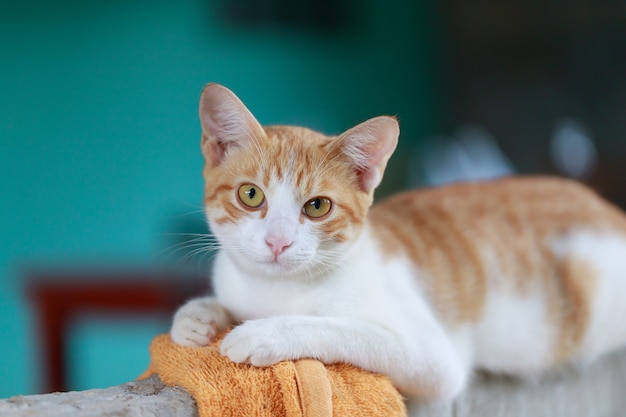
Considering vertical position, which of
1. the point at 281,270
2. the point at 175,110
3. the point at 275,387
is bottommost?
the point at 275,387

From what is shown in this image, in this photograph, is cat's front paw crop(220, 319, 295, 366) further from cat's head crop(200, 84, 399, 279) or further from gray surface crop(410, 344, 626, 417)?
gray surface crop(410, 344, 626, 417)

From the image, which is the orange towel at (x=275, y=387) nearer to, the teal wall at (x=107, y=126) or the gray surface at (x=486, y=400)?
the gray surface at (x=486, y=400)

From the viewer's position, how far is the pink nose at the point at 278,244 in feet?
3.37

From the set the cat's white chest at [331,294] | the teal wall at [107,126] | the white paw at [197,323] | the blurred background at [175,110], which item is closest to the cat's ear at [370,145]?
the cat's white chest at [331,294]

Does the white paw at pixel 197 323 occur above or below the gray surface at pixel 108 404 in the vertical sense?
above

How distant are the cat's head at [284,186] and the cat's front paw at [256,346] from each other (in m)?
0.13

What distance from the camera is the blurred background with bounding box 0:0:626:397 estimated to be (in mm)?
3486

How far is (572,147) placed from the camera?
3.29m

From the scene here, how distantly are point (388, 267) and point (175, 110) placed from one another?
10.0 ft

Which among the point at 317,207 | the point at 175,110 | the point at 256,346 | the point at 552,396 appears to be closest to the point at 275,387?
the point at 256,346

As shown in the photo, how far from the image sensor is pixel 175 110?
4109 mm

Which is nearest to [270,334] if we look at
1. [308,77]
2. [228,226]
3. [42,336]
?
[228,226]

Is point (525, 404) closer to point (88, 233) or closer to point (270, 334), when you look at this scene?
point (270, 334)

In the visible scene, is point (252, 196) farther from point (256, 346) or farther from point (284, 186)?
point (256, 346)
